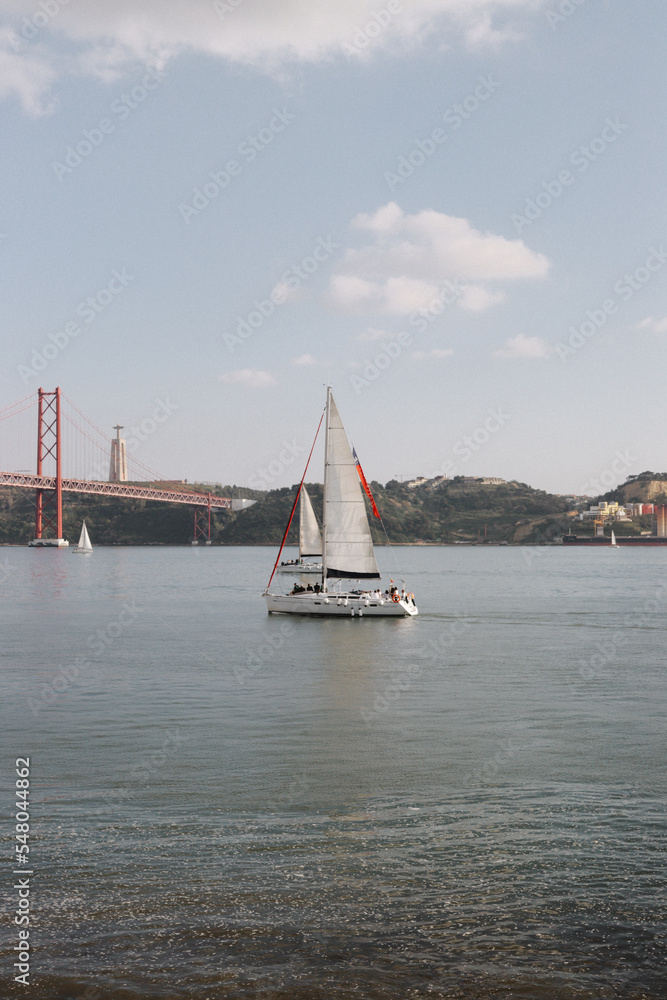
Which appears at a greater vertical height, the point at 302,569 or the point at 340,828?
the point at 302,569

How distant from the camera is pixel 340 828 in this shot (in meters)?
10.8

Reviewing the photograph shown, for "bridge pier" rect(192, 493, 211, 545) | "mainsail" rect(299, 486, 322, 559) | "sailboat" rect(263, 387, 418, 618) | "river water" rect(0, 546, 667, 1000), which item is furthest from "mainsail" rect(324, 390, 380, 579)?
"bridge pier" rect(192, 493, 211, 545)

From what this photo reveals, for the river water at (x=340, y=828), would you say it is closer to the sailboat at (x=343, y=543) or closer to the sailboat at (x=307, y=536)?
the sailboat at (x=343, y=543)

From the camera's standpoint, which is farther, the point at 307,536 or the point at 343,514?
the point at 307,536

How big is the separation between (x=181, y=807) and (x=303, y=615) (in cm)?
2843

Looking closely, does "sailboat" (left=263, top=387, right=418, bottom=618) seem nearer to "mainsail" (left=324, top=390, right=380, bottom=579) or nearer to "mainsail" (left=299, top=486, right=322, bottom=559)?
"mainsail" (left=324, top=390, right=380, bottom=579)

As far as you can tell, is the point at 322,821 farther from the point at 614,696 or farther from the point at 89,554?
the point at 89,554

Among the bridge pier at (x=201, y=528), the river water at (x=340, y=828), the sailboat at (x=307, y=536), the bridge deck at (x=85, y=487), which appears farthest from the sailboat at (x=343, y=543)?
the bridge pier at (x=201, y=528)

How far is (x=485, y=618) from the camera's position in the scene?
4225cm

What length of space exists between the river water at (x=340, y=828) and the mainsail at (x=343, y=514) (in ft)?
41.1

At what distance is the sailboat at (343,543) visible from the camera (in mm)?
37812

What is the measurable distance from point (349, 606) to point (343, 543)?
9.77 ft

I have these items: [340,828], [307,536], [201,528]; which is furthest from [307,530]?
[201,528]

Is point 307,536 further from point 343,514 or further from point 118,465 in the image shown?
point 118,465
